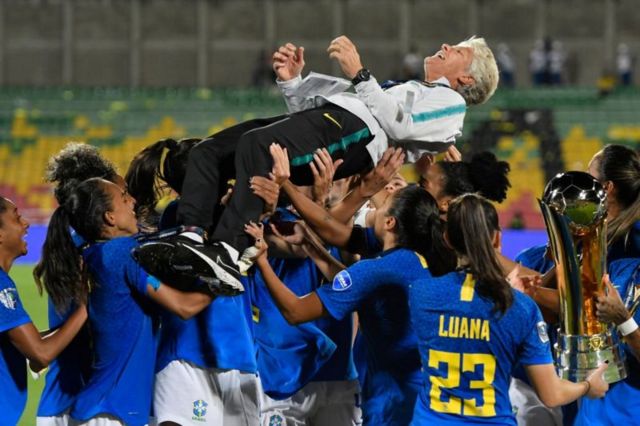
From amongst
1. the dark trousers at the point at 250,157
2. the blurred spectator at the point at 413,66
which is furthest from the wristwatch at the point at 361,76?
the blurred spectator at the point at 413,66

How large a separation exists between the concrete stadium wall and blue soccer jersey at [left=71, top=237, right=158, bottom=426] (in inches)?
1061

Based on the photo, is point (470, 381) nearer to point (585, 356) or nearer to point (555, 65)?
point (585, 356)

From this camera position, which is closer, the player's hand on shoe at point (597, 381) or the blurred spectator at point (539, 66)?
the player's hand on shoe at point (597, 381)

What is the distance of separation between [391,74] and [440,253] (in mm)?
27068

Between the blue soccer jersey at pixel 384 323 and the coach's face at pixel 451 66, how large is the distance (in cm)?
103

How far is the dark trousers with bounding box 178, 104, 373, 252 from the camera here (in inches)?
184

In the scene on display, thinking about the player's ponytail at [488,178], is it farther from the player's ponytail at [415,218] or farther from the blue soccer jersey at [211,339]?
the blue soccer jersey at [211,339]

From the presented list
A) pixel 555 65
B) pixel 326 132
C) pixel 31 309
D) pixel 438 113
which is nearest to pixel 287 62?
pixel 326 132

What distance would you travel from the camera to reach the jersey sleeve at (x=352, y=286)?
4996mm

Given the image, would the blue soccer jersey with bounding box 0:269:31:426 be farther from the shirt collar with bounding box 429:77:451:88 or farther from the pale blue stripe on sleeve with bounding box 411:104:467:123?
the shirt collar with bounding box 429:77:451:88

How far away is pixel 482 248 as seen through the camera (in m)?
4.46

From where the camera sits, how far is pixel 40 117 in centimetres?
2830

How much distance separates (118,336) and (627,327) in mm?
2295

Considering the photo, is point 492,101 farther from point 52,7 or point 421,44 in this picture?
point 52,7
